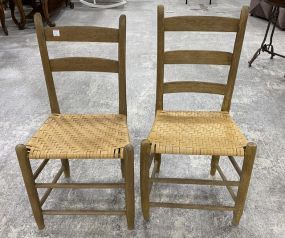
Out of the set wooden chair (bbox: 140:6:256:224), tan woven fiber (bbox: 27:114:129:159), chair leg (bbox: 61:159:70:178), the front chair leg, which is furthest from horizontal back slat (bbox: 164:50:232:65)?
chair leg (bbox: 61:159:70:178)

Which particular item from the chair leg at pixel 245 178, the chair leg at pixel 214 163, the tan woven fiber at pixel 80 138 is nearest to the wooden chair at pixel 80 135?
the tan woven fiber at pixel 80 138

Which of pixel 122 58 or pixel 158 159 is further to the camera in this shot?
pixel 158 159

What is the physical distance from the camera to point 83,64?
149cm

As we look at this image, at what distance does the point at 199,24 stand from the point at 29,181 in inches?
42.2

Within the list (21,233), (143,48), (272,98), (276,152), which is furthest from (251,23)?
(21,233)

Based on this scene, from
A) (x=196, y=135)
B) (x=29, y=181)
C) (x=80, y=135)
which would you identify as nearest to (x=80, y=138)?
(x=80, y=135)

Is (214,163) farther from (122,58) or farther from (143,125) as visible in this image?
(122,58)

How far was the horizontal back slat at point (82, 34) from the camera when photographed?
1.39 meters

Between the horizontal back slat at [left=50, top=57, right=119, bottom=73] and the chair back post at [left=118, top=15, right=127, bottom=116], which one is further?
the horizontal back slat at [left=50, top=57, right=119, bottom=73]

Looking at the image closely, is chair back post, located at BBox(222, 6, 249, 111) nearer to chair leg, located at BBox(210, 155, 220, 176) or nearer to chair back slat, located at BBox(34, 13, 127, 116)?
chair leg, located at BBox(210, 155, 220, 176)

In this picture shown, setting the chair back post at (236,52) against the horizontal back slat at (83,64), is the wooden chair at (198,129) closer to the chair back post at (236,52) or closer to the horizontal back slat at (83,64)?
the chair back post at (236,52)

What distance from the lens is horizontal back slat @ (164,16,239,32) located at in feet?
4.61

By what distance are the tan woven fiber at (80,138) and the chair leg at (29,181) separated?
3 cm

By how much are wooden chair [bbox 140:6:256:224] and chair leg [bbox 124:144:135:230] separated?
0.06 m
